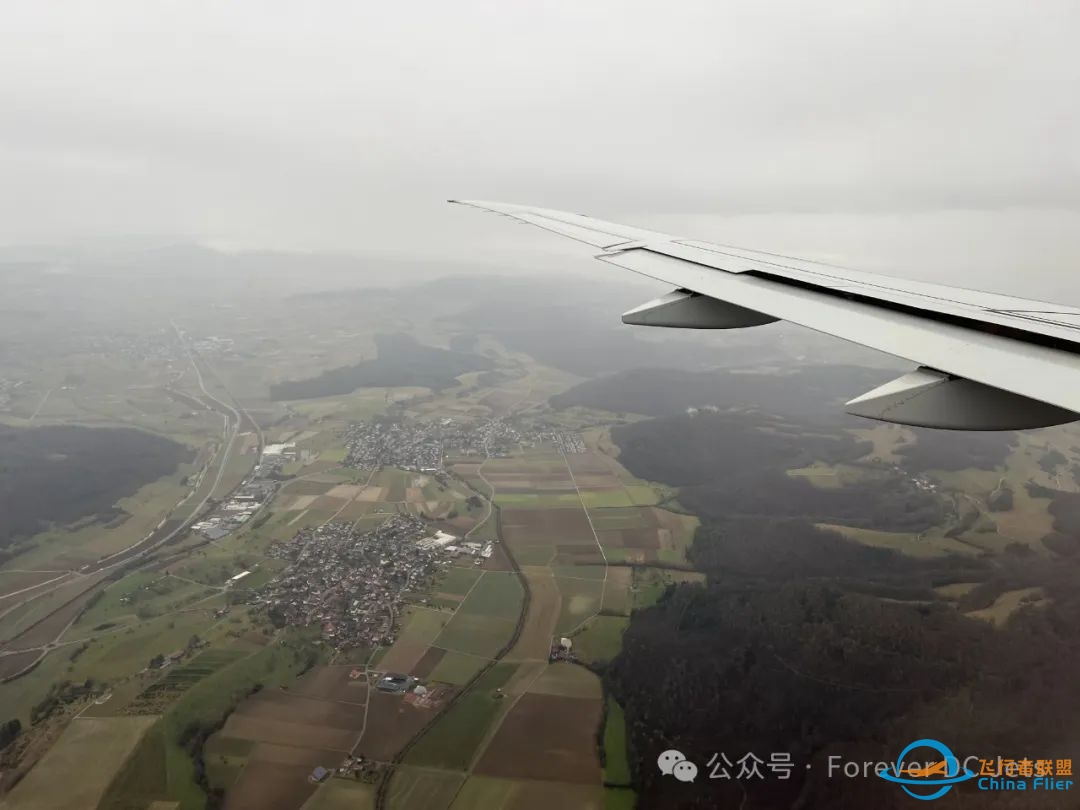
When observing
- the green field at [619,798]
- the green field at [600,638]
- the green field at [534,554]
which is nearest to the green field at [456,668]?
the green field at [600,638]

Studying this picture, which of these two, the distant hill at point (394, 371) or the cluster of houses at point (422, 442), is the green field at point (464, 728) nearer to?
the cluster of houses at point (422, 442)

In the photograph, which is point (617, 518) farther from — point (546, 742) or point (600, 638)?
point (546, 742)

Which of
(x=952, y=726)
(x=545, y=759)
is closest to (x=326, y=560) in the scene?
(x=545, y=759)

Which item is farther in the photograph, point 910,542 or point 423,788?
point 910,542

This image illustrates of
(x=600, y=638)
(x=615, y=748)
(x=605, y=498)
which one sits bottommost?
(x=605, y=498)

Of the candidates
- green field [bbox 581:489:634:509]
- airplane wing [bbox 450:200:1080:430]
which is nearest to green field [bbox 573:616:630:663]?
green field [bbox 581:489:634:509]

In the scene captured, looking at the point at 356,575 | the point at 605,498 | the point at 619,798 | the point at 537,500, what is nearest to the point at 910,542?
the point at 605,498
